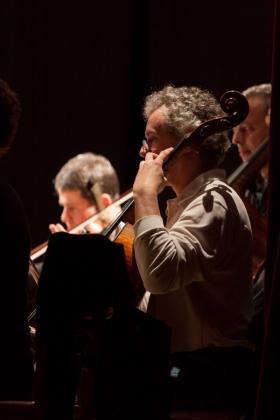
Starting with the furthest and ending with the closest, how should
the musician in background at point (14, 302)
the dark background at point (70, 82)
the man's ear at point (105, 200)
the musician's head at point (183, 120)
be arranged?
the dark background at point (70, 82) < the man's ear at point (105, 200) < the musician's head at point (183, 120) < the musician in background at point (14, 302)

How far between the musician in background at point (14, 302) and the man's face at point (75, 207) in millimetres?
1884

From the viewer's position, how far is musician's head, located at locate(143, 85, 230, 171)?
2.31 meters

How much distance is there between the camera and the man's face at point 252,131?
3.43 metres

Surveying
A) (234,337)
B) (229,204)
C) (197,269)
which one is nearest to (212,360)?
(234,337)

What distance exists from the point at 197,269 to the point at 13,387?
536 mm

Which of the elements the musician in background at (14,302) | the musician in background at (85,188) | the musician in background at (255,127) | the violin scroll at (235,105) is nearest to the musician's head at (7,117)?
the musician in background at (14,302)

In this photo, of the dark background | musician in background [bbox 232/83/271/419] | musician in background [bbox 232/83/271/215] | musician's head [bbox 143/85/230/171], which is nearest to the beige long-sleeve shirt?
musician's head [bbox 143/85/230/171]

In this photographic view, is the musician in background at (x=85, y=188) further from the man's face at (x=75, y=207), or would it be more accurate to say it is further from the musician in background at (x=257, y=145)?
the musician in background at (x=257, y=145)

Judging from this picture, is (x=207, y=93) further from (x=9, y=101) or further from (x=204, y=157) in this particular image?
(x=9, y=101)

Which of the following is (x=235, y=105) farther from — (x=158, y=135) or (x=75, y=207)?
(x=75, y=207)

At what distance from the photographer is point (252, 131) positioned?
135 inches

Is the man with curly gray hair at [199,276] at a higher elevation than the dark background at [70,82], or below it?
below

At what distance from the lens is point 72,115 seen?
16.3 ft

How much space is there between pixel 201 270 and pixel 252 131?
147cm
